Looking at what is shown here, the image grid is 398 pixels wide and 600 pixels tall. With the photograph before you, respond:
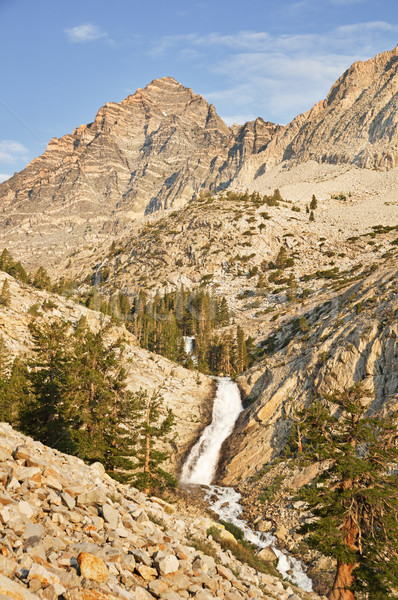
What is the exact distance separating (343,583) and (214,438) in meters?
36.8

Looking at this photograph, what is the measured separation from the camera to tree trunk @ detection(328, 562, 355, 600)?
1677 cm

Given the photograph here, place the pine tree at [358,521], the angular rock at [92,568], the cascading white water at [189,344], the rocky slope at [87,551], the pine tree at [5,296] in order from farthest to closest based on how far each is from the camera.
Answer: the cascading white water at [189,344]
the pine tree at [5,296]
the pine tree at [358,521]
the angular rock at [92,568]
the rocky slope at [87,551]

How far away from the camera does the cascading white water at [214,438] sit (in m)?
46.7

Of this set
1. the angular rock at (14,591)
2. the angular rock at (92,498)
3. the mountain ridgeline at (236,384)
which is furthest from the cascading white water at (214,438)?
the angular rock at (14,591)

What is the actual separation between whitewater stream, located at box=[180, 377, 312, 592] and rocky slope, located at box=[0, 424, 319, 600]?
16.4 metres

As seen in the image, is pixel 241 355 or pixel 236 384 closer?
pixel 236 384

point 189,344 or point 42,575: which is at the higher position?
point 189,344

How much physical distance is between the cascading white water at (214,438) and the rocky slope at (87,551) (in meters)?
34.0

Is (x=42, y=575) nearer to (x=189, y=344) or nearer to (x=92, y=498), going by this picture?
(x=92, y=498)

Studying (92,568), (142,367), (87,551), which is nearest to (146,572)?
(87,551)

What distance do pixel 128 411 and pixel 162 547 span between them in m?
21.6

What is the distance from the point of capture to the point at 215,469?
46.7 meters

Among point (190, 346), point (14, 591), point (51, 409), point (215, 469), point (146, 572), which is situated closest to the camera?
point (14, 591)

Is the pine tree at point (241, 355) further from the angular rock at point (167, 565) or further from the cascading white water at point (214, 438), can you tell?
the angular rock at point (167, 565)
